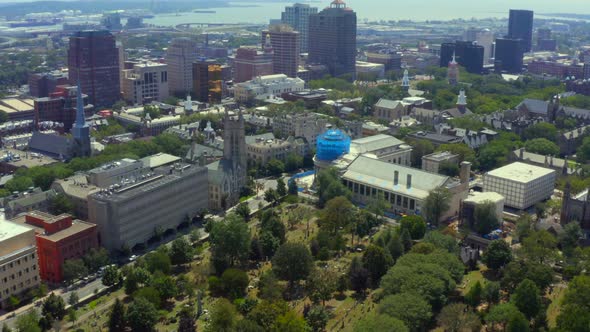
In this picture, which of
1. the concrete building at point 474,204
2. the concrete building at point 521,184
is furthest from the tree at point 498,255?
the concrete building at point 521,184


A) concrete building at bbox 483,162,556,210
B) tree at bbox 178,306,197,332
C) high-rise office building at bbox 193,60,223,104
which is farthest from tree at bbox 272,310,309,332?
high-rise office building at bbox 193,60,223,104

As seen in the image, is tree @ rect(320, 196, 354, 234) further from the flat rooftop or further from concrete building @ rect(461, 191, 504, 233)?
the flat rooftop

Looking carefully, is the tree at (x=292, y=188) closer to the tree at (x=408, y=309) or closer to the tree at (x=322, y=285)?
the tree at (x=322, y=285)

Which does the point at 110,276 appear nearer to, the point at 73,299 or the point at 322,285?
the point at 73,299

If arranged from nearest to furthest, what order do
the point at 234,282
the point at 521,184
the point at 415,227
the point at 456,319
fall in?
the point at 456,319 < the point at 234,282 < the point at 415,227 < the point at 521,184

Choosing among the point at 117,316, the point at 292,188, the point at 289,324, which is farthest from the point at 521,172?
the point at 117,316
